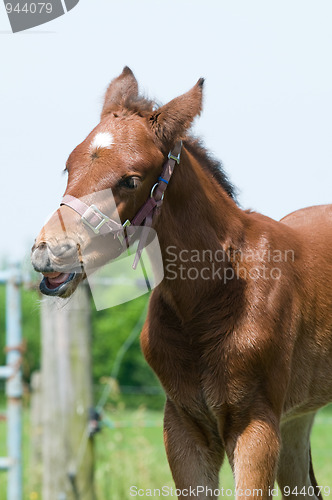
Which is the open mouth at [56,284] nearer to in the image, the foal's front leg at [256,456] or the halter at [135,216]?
the halter at [135,216]

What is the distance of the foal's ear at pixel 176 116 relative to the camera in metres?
3.06

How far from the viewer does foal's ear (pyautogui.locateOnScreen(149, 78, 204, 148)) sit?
3.06 metres

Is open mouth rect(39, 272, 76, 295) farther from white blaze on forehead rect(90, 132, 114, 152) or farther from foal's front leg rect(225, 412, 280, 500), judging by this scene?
foal's front leg rect(225, 412, 280, 500)

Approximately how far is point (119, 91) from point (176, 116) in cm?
47

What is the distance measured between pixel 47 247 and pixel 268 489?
1.52 m

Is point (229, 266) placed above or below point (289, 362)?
above

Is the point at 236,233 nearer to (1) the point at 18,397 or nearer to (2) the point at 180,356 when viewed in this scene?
(2) the point at 180,356

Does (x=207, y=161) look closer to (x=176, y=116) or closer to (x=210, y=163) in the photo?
(x=210, y=163)

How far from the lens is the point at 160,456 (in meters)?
9.52

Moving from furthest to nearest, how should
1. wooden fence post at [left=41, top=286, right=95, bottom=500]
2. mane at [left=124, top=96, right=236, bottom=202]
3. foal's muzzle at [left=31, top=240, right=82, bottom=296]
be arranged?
wooden fence post at [left=41, top=286, right=95, bottom=500] < mane at [left=124, top=96, right=236, bottom=202] < foal's muzzle at [left=31, top=240, right=82, bottom=296]

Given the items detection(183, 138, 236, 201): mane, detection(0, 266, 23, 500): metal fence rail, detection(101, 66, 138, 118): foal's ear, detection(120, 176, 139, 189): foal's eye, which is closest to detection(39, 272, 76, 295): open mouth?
detection(120, 176, 139, 189): foal's eye

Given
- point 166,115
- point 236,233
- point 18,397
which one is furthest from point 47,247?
point 18,397

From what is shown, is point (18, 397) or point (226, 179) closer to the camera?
point (226, 179)

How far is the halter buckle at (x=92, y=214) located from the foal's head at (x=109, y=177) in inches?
0.8
